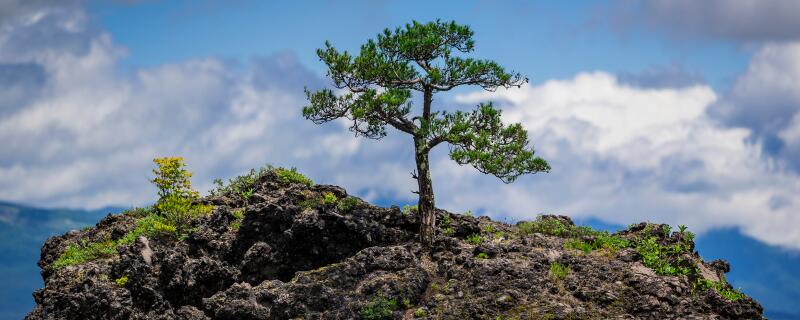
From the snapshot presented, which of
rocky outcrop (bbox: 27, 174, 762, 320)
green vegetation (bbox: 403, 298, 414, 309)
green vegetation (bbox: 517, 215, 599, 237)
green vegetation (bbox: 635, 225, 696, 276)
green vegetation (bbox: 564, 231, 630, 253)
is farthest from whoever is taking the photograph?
green vegetation (bbox: 517, 215, 599, 237)

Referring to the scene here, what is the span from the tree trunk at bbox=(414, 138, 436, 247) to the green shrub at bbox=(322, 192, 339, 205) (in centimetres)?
416

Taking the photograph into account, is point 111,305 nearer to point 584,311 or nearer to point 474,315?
point 474,315

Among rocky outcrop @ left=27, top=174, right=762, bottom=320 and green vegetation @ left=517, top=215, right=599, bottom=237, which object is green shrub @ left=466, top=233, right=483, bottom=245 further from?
green vegetation @ left=517, top=215, right=599, bottom=237

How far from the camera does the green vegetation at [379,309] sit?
29.8 metres

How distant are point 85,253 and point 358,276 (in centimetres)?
1305

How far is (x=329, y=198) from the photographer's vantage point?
36438 mm

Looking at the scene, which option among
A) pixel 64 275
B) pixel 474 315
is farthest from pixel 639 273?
pixel 64 275

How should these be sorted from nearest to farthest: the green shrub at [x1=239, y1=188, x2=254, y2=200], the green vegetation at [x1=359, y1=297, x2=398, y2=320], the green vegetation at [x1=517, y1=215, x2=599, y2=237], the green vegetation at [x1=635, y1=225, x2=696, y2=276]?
1. the green vegetation at [x1=359, y1=297, x2=398, y2=320]
2. the green vegetation at [x1=635, y1=225, x2=696, y2=276]
3. the green vegetation at [x1=517, y1=215, x2=599, y2=237]
4. the green shrub at [x1=239, y1=188, x2=254, y2=200]

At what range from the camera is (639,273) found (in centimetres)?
3153

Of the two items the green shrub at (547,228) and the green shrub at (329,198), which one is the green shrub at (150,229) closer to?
the green shrub at (329,198)

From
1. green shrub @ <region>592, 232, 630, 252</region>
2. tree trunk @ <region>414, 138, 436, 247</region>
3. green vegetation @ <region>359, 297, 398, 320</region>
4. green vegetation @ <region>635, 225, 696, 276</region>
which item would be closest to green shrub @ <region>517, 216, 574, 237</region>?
green shrub @ <region>592, 232, 630, 252</region>

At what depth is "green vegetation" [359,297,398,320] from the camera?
97.7 ft

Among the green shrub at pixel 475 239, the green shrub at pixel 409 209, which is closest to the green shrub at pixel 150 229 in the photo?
the green shrub at pixel 409 209

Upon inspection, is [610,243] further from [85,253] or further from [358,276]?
[85,253]
